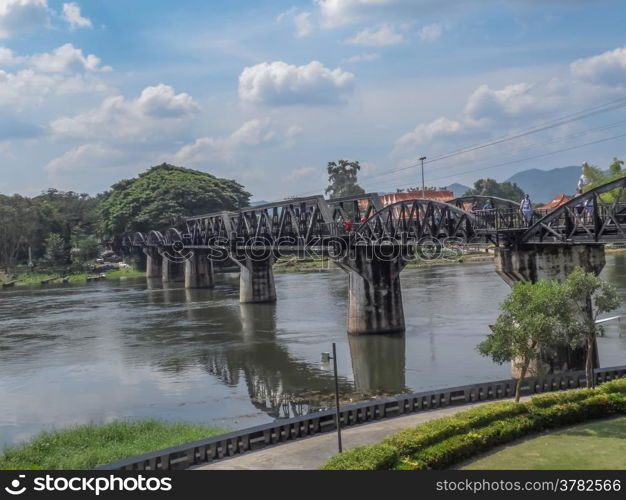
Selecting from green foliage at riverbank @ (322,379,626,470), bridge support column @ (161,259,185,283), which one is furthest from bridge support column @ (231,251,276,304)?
green foliage at riverbank @ (322,379,626,470)

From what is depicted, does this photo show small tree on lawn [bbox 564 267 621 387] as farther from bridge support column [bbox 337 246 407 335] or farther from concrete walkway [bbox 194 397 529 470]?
bridge support column [bbox 337 246 407 335]

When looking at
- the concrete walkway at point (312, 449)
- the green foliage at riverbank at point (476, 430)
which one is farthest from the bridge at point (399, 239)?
the concrete walkway at point (312, 449)

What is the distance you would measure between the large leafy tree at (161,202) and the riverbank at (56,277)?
32.1 feet

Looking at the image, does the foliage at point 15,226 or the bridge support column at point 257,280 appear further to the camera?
the foliage at point 15,226

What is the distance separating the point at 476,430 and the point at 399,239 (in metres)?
35.1

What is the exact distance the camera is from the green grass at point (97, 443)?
84.0ft

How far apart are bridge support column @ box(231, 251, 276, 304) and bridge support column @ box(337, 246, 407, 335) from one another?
27763 millimetres

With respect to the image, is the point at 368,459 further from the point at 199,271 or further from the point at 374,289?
the point at 199,271

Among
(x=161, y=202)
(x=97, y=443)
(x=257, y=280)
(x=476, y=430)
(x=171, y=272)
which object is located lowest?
(x=97, y=443)

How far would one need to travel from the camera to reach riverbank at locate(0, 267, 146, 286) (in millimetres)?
134125

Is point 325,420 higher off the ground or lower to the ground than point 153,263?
lower

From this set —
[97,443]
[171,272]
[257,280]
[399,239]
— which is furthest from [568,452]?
[171,272]

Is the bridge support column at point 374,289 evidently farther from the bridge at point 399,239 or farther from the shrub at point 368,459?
the shrub at point 368,459

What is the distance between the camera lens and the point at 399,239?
54.8 meters
